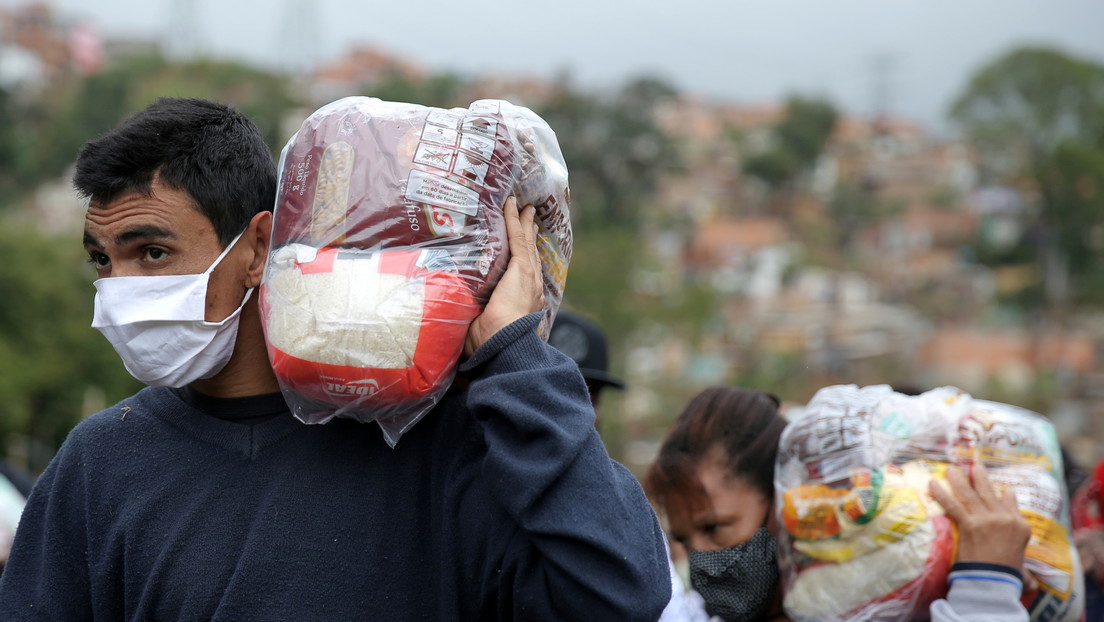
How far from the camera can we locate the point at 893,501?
7.31 ft

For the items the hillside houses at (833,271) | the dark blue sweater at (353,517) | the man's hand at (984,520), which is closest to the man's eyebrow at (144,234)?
the dark blue sweater at (353,517)

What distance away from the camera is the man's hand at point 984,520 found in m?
2.17

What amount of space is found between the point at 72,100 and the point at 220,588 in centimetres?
6571

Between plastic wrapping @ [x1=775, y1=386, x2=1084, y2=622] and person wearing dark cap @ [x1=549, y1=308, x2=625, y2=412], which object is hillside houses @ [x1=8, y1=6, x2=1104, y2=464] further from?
plastic wrapping @ [x1=775, y1=386, x2=1084, y2=622]

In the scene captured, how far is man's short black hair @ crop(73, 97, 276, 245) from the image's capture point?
1745mm

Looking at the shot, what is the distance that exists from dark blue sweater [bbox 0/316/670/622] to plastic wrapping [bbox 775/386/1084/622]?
2.63 feet

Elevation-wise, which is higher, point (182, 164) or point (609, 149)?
point (182, 164)

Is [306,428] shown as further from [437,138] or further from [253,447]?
[437,138]

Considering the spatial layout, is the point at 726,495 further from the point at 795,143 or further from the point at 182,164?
the point at 795,143

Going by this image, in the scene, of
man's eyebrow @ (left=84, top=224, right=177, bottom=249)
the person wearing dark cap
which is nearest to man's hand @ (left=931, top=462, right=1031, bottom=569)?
the person wearing dark cap

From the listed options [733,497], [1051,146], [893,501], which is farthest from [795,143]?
[893,501]

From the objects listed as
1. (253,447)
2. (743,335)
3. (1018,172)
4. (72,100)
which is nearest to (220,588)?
(253,447)

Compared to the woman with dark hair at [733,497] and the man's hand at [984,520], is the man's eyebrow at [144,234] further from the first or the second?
the man's hand at [984,520]

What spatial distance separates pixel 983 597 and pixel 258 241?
65.7 inches
